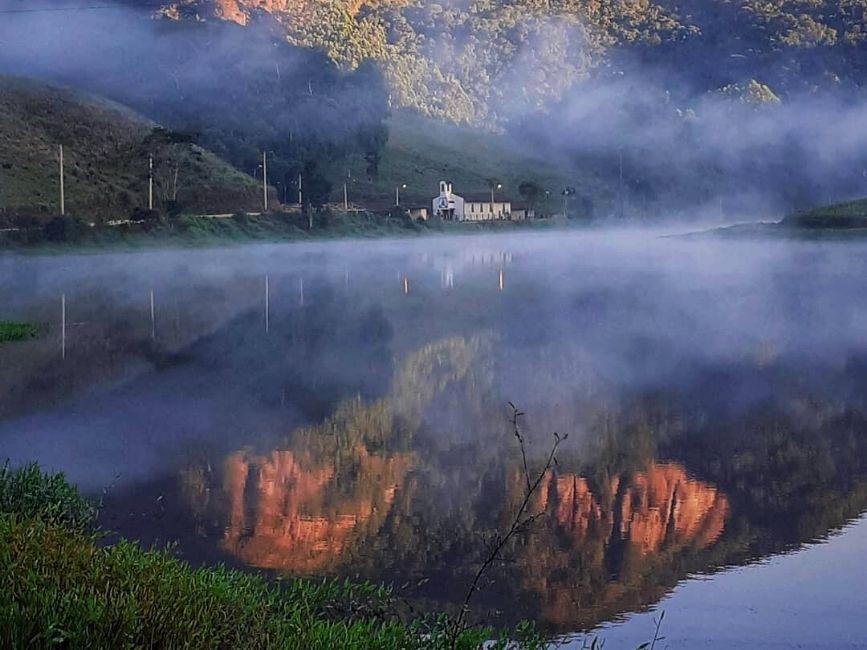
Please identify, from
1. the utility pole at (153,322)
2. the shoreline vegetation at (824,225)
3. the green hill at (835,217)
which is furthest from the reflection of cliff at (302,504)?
→ the green hill at (835,217)

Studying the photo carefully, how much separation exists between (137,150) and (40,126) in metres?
7.41

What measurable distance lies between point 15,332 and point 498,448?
1191 cm

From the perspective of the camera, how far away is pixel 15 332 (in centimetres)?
2150

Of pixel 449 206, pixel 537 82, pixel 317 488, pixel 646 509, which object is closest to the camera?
pixel 646 509

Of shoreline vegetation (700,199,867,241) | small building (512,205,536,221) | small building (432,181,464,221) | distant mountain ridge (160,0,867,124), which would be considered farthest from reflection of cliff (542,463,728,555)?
distant mountain ridge (160,0,867,124)

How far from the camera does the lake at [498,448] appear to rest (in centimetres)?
805

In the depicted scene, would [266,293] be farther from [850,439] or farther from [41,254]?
[41,254]

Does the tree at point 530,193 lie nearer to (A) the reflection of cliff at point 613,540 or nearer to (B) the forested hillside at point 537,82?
(B) the forested hillside at point 537,82

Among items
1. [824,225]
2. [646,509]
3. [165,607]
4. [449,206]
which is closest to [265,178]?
[449,206]

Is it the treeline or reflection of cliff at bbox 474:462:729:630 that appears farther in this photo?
the treeline

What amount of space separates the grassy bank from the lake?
42cm

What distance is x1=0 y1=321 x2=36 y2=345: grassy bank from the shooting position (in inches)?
831

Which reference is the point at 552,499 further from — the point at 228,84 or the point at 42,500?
the point at 228,84

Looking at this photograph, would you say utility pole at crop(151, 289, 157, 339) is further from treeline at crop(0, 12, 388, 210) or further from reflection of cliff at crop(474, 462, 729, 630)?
treeline at crop(0, 12, 388, 210)
